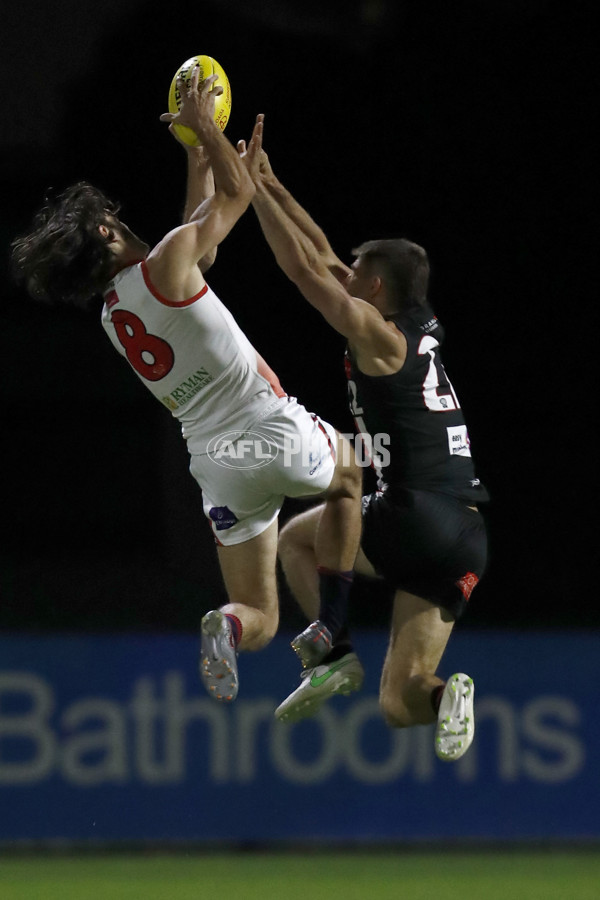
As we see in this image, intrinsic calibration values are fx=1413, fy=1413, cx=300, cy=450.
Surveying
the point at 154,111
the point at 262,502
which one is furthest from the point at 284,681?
the point at 154,111

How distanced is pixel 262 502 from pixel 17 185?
24.3 feet

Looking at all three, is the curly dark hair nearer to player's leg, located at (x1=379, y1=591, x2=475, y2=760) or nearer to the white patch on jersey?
the white patch on jersey

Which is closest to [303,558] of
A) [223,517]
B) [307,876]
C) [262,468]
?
[223,517]

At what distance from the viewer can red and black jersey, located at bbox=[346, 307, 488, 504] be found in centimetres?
608

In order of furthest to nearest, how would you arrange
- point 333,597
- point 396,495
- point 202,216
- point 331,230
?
point 331,230
point 396,495
point 333,597
point 202,216

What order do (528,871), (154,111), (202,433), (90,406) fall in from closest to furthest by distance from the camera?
1. (202,433)
2. (528,871)
3. (90,406)
4. (154,111)

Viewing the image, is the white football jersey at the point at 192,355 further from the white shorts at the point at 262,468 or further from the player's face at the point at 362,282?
the player's face at the point at 362,282

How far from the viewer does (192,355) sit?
5.61m

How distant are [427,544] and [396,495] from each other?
26 cm

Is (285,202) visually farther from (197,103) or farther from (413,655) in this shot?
(413,655)

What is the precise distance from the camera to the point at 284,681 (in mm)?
10266

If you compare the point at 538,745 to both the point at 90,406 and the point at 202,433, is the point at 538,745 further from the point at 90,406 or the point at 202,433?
the point at 202,433

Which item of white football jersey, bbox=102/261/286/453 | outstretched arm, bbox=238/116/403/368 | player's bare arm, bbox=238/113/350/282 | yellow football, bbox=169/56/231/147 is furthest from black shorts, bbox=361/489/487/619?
yellow football, bbox=169/56/231/147

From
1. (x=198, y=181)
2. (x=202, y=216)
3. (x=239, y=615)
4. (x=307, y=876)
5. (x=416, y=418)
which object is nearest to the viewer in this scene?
(x=202, y=216)
